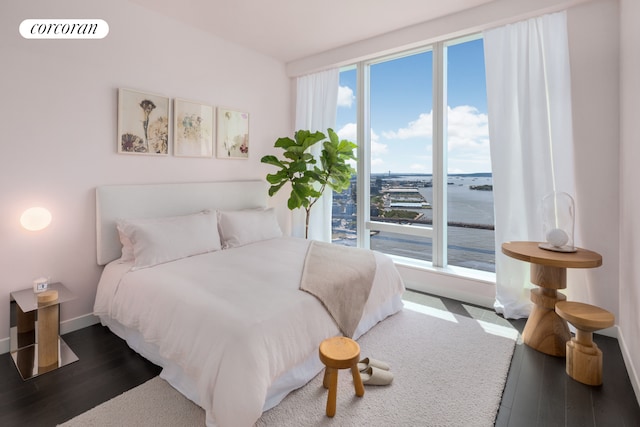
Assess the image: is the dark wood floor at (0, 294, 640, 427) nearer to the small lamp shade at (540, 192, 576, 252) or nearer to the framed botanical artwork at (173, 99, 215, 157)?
the small lamp shade at (540, 192, 576, 252)

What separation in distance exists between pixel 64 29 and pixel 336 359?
3150mm

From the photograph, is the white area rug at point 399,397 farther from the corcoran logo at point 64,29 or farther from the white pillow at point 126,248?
the corcoran logo at point 64,29

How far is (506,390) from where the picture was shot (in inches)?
74.3

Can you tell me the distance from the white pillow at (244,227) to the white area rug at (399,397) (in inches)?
59.7

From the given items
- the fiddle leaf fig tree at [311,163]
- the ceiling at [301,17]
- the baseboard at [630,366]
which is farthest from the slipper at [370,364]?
the ceiling at [301,17]

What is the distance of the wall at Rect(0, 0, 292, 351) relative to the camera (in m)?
2.30

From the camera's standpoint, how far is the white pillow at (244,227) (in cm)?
324

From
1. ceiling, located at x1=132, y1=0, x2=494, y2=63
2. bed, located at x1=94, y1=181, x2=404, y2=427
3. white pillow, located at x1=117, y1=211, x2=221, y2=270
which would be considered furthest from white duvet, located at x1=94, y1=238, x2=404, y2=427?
ceiling, located at x1=132, y1=0, x2=494, y2=63

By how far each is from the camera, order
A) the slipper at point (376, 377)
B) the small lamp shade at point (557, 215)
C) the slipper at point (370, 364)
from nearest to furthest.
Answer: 1. the slipper at point (376, 377)
2. the slipper at point (370, 364)
3. the small lamp shade at point (557, 215)

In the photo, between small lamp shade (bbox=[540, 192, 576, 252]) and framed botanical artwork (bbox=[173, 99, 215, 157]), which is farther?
framed botanical artwork (bbox=[173, 99, 215, 157])

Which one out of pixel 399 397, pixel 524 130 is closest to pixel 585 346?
pixel 399 397

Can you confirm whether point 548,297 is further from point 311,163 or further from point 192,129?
point 192,129

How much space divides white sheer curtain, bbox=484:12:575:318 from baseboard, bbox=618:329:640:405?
62 centimetres

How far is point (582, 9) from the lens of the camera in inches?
101
